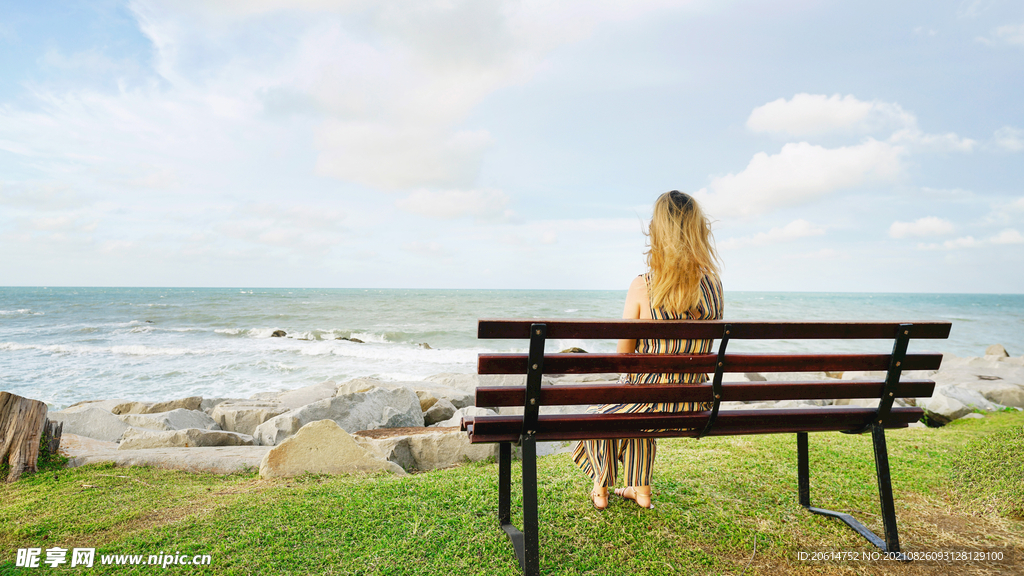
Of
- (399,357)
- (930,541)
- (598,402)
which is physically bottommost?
(399,357)

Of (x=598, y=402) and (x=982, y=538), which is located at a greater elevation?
(x=598, y=402)

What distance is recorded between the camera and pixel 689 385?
264 centimetres

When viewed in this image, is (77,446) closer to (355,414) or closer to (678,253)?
(355,414)

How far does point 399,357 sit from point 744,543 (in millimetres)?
18526

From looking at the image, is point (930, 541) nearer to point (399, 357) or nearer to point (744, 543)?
point (744, 543)

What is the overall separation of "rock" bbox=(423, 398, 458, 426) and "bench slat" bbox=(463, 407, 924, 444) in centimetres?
622

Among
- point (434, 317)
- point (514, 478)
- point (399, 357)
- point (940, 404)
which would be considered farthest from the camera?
point (434, 317)

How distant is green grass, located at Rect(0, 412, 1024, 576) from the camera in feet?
8.91

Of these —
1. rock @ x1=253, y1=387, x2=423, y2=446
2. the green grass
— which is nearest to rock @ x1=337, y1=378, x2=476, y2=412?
rock @ x1=253, y1=387, x2=423, y2=446

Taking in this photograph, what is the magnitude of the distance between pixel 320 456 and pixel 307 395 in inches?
249

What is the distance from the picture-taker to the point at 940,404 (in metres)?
7.48

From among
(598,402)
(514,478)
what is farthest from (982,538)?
(514,478)

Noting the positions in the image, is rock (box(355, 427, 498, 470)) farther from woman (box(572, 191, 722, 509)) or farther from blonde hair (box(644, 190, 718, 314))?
blonde hair (box(644, 190, 718, 314))

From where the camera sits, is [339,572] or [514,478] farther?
[514,478]
